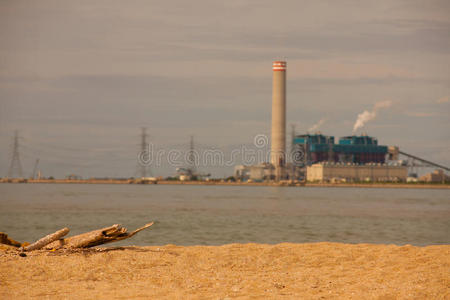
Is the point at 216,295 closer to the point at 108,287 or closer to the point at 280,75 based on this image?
the point at 108,287

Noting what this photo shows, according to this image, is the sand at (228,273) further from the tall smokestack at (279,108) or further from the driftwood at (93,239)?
the tall smokestack at (279,108)

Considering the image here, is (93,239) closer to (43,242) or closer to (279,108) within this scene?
(43,242)

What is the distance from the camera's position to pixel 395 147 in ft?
568

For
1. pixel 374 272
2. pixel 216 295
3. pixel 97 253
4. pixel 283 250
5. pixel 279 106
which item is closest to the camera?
pixel 216 295

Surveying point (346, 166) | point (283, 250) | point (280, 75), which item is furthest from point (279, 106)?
point (283, 250)

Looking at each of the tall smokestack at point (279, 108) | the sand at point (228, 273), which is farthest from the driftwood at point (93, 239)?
the tall smokestack at point (279, 108)

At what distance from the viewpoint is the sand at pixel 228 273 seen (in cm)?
1001

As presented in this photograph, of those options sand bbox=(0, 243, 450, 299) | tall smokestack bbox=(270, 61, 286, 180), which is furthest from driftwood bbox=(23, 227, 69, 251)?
tall smokestack bbox=(270, 61, 286, 180)

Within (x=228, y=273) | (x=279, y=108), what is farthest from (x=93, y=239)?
(x=279, y=108)

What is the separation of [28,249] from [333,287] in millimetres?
6903

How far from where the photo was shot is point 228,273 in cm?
1204

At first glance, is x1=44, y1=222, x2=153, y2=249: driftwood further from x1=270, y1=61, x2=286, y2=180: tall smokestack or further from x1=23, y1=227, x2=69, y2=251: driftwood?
x1=270, y1=61, x2=286, y2=180: tall smokestack

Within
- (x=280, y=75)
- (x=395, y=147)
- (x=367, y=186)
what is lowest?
(x=367, y=186)

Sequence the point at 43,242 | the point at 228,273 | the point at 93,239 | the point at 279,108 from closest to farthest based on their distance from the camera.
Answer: the point at 228,273
the point at 93,239
the point at 43,242
the point at 279,108
